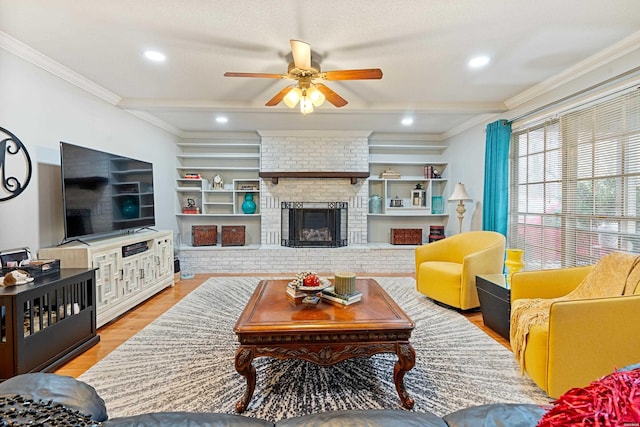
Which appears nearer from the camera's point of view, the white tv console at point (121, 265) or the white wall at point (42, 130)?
the white wall at point (42, 130)

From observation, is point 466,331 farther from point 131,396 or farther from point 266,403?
point 131,396

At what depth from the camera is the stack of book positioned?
7.02 feet

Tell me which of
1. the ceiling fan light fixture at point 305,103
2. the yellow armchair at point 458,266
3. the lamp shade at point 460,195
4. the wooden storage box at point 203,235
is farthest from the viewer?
the wooden storage box at point 203,235

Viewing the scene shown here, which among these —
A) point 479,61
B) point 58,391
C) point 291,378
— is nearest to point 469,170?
point 479,61

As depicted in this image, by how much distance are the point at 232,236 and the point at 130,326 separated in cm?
251

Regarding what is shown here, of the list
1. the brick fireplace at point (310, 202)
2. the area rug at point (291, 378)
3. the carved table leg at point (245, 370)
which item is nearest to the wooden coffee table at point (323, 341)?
the carved table leg at point (245, 370)

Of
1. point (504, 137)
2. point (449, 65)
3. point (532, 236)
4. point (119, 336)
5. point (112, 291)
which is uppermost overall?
point (449, 65)

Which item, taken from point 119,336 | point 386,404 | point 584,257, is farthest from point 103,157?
point 584,257

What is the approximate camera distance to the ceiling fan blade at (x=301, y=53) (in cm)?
210

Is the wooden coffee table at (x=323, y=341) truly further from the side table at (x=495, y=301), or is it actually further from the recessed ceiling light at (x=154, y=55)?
the recessed ceiling light at (x=154, y=55)

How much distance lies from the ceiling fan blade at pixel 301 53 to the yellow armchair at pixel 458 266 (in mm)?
2401

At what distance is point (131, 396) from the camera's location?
1821 millimetres

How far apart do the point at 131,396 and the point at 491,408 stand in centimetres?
194

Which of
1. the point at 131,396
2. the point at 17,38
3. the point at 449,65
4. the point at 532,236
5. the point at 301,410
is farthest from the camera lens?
the point at 532,236
